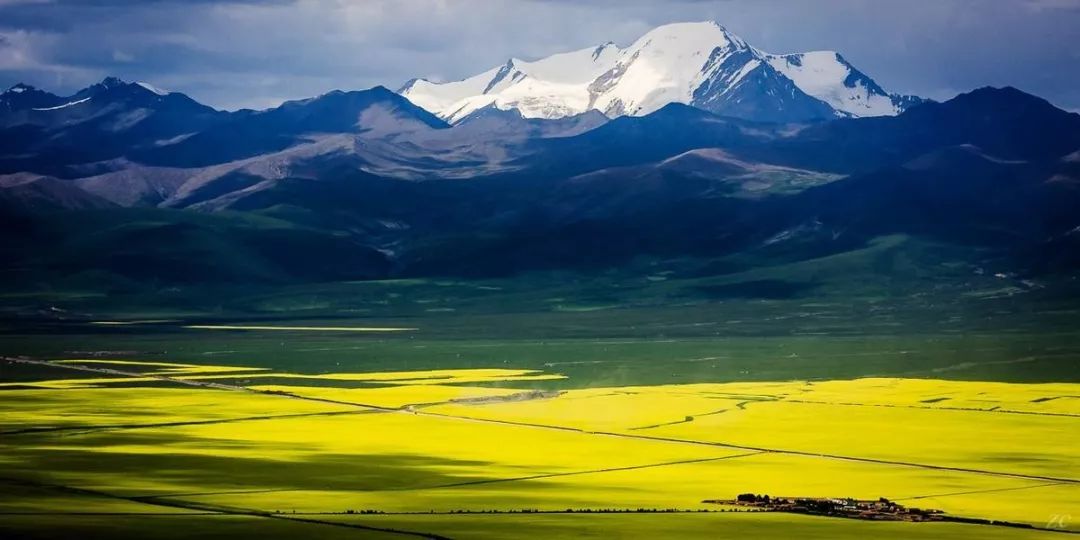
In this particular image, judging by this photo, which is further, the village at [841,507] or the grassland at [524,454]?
the village at [841,507]

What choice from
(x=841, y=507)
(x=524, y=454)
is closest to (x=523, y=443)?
(x=524, y=454)

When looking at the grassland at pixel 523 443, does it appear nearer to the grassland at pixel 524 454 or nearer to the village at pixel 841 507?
the grassland at pixel 524 454

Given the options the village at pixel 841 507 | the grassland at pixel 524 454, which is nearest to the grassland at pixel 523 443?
the grassland at pixel 524 454

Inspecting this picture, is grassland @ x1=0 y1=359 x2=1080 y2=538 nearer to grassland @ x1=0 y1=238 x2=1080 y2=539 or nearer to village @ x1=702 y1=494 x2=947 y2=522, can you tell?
grassland @ x1=0 y1=238 x2=1080 y2=539

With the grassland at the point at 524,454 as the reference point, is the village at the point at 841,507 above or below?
below

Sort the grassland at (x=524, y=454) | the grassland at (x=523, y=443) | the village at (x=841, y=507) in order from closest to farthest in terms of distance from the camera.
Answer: the grassland at (x=523, y=443) → the grassland at (x=524, y=454) → the village at (x=841, y=507)

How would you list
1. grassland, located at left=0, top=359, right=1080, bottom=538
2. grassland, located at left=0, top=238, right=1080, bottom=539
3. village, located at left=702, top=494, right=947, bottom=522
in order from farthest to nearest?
village, located at left=702, top=494, right=947, bottom=522 → grassland, located at left=0, top=359, right=1080, bottom=538 → grassland, located at left=0, top=238, right=1080, bottom=539

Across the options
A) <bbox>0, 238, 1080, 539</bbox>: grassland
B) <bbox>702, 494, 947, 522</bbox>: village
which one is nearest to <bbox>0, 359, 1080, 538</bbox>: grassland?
<bbox>0, 238, 1080, 539</bbox>: grassland

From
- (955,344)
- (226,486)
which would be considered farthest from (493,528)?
(955,344)

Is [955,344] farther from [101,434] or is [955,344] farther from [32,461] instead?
[32,461]
